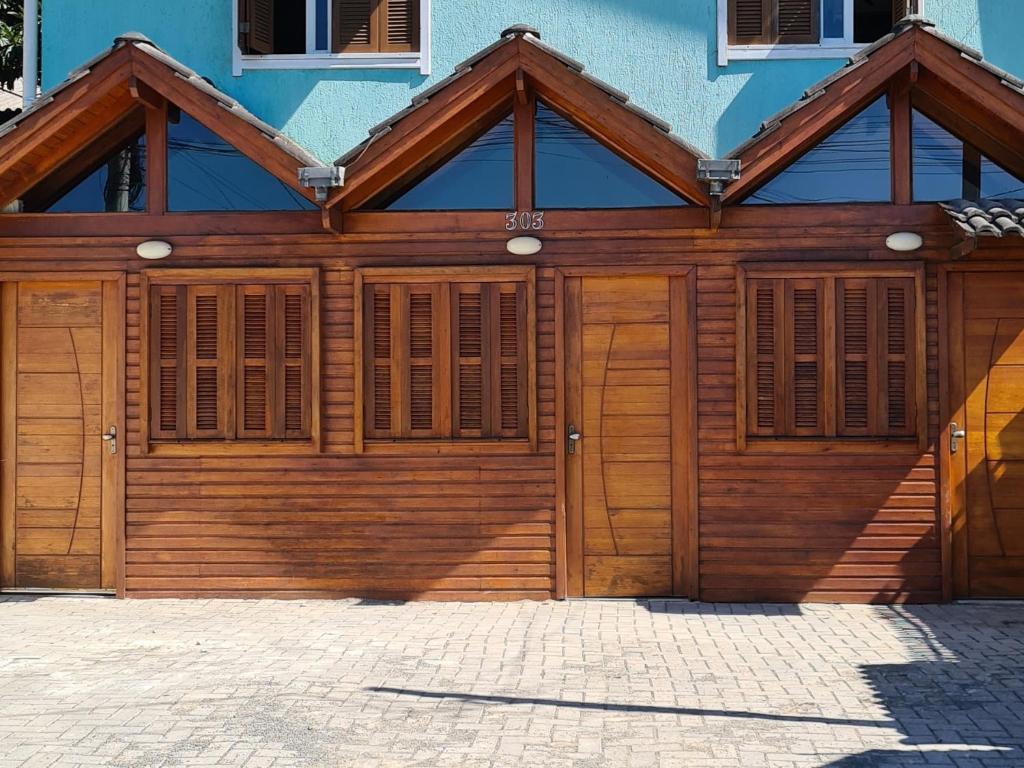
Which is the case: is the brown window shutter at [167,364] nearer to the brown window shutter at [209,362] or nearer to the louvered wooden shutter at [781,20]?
the brown window shutter at [209,362]

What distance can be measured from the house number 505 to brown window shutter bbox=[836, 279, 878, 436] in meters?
2.28

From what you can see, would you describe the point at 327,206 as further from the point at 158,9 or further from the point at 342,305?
the point at 158,9

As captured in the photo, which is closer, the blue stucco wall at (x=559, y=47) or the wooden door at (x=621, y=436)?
the wooden door at (x=621, y=436)

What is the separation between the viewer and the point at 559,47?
10172 mm

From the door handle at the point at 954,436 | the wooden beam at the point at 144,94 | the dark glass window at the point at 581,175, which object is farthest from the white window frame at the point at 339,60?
the door handle at the point at 954,436

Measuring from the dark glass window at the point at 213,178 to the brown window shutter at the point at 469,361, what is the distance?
4.72 ft

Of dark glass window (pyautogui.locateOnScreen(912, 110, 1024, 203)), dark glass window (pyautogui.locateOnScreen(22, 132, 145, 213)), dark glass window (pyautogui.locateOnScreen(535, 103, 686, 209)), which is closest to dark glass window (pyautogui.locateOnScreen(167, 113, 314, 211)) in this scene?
dark glass window (pyautogui.locateOnScreen(22, 132, 145, 213))

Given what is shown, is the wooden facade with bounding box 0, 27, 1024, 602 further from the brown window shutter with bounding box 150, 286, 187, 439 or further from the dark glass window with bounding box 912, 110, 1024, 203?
the dark glass window with bounding box 912, 110, 1024, 203

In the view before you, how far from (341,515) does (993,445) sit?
4.95 m

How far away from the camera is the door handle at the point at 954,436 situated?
8.61m

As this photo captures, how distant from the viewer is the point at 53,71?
1027 cm

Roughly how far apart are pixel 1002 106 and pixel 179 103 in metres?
5.94

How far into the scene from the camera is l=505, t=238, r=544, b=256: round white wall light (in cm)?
872

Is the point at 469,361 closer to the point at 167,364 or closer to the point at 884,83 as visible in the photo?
the point at 167,364
